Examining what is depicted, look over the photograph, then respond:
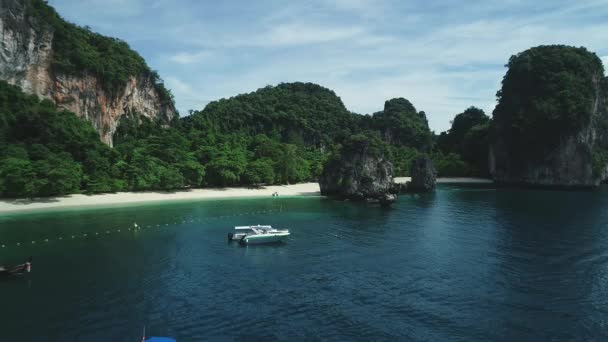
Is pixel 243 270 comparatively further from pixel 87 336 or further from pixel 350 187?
pixel 350 187

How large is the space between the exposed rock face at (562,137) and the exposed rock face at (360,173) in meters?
51.6

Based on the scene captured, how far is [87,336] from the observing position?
68.6ft

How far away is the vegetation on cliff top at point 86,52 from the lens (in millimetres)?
86125

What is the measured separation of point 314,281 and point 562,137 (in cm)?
10404

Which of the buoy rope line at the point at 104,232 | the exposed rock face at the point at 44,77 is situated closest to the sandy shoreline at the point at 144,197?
the buoy rope line at the point at 104,232

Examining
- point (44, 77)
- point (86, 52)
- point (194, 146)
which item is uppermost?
point (86, 52)

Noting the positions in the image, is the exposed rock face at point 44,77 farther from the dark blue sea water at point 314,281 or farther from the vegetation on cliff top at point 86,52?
the dark blue sea water at point 314,281

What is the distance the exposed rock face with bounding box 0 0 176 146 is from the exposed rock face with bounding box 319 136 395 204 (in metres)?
53.4

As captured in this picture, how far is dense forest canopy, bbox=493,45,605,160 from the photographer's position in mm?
103125

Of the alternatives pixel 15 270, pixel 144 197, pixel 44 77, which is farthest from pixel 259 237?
pixel 44 77

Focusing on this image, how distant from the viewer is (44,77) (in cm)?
8444

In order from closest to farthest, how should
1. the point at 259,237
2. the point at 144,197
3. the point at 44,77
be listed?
the point at 259,237, the point at 144,197, the point at 44,77

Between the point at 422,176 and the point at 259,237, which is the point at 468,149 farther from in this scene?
the point at 259,237

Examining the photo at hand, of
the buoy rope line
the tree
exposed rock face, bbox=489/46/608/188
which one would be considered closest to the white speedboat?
the buoy rope line
